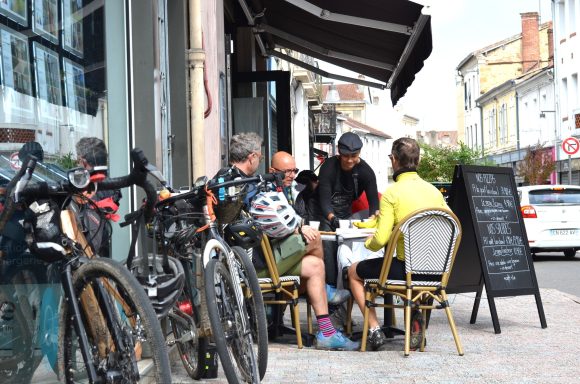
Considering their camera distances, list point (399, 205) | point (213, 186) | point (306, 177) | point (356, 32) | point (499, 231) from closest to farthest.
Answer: point (213, 186) → point (399, 205) → point (499, 231) → point (306, 177) → point (356, 32)

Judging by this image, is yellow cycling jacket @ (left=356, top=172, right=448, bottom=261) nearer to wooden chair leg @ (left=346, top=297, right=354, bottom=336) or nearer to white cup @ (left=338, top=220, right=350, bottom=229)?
white cup @ (left=338, top=220, right=350, bottom=229)

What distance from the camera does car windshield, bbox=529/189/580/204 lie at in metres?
22.6

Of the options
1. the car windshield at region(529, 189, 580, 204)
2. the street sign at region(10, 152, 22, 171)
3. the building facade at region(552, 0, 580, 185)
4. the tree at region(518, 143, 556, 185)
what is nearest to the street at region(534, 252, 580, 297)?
the car windshield at region(529, 189, 580, 204)

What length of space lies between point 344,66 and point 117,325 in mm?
13808

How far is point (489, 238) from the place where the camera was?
378 inches

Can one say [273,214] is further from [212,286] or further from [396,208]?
[212,286]

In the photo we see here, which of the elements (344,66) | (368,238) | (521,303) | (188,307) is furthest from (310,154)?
(188,307)

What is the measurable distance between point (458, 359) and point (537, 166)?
49.7m

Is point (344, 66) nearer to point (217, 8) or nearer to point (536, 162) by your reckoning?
point (217, 8)

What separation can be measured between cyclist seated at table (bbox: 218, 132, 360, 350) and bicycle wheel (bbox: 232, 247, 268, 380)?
126 centimetres

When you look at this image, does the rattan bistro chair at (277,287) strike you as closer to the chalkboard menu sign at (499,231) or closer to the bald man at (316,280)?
the bald man at (316,280)

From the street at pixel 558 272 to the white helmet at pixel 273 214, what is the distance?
737cm

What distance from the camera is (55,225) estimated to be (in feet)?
13.8

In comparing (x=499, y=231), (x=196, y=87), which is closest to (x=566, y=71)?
(x=499, y=231)
